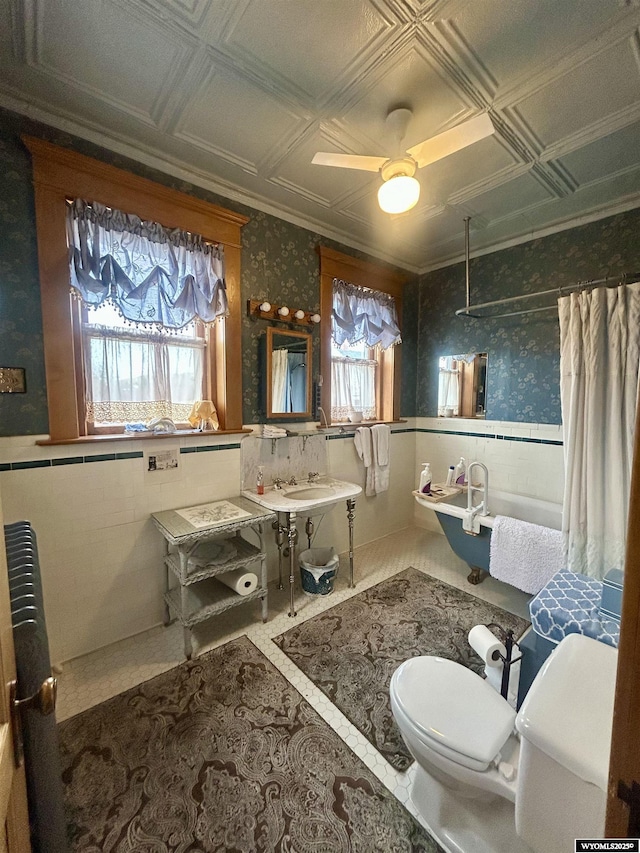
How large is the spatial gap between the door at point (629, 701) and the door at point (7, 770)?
85cm

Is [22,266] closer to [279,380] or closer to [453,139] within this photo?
[279,380]

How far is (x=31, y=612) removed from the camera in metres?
0.90

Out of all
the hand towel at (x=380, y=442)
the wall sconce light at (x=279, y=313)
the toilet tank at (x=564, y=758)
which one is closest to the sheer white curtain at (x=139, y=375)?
the wall sconce light at (x=279, y=313)

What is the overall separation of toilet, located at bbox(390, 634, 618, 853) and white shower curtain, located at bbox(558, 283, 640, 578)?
1.30m

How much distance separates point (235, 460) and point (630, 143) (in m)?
2.93

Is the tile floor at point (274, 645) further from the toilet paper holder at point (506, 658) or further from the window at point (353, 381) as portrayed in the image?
the window at point (353, 381)

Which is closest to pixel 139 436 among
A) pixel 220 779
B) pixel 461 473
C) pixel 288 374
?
pixel 288 374

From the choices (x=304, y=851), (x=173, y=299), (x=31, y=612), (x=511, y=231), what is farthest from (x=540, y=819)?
(x=511, y=231)

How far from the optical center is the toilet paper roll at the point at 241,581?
2.04 m

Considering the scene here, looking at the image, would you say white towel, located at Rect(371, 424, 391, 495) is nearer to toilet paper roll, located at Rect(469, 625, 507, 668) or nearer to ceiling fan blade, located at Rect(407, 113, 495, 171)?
toilet paper roll, located at Rect(469, 625, 507, 668)

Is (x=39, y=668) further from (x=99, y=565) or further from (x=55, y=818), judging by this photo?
(x=99, y=565)

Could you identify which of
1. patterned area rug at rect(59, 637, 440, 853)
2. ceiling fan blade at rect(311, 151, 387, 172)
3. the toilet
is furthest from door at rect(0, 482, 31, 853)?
ceiling fan blade at rect(311, 151, 387, 172)

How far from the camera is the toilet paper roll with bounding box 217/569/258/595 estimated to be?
2037 mm

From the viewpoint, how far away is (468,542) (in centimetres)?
261
